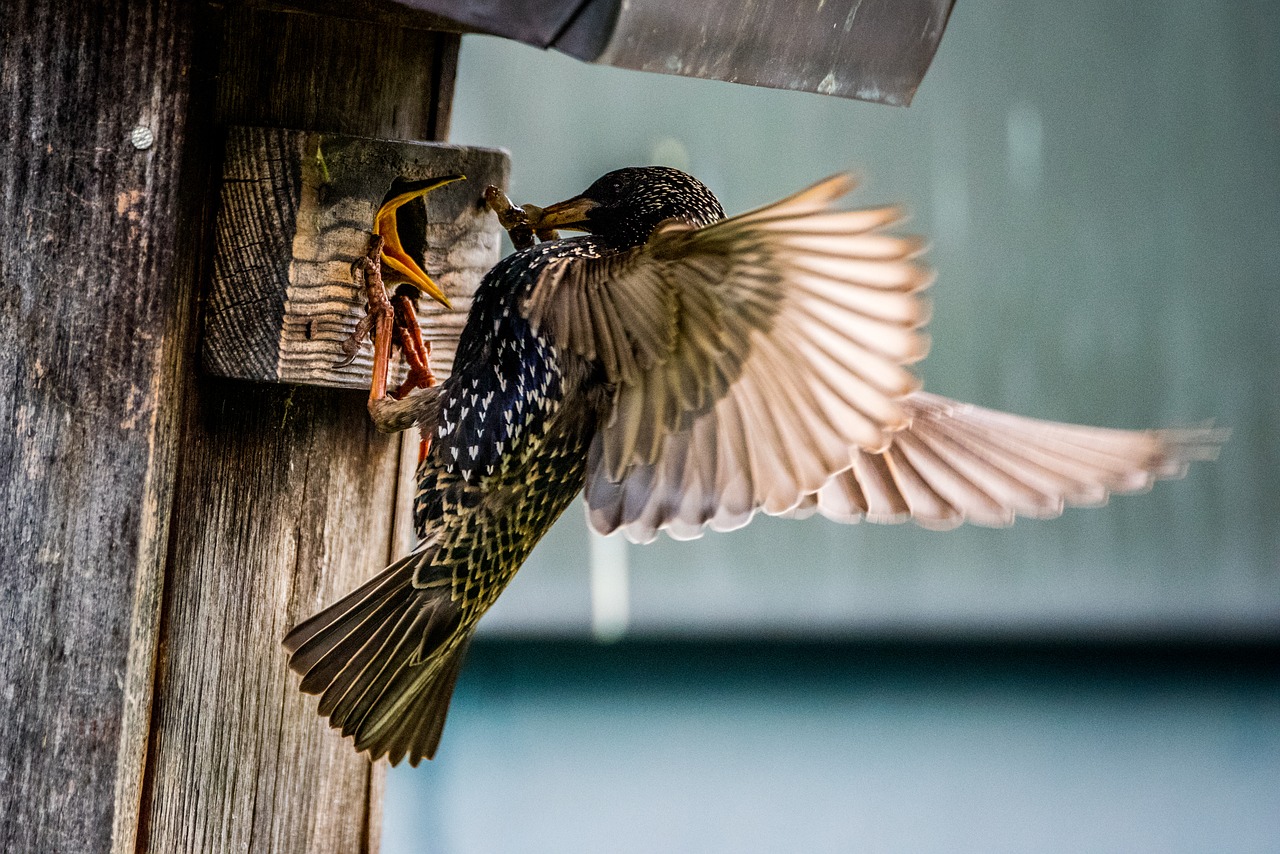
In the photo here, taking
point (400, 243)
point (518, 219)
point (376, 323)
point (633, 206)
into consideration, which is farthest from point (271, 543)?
point (633, 206)

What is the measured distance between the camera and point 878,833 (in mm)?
4629

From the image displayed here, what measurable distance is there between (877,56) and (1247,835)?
4.44m

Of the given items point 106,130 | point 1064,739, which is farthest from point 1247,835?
point 106,130

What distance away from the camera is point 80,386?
1440 millimetres

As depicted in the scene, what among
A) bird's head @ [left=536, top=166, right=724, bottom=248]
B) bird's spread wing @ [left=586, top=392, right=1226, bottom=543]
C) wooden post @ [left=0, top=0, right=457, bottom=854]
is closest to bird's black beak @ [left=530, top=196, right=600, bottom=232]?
bird's head @ [left=536, top=166, right=724, bottom=248]

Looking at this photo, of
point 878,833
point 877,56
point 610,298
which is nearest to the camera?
point 877,56

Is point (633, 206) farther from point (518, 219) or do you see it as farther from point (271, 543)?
point (271, 543)

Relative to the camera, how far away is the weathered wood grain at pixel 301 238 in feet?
5.15

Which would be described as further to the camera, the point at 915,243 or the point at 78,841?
the point at 78,841

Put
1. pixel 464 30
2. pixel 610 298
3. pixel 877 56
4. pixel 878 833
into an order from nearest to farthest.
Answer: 1. pixel 877 56
2. pixel 610 298
3. pixel 464 30
4. pixel 878 833

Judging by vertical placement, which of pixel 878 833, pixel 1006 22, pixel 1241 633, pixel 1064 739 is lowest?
pixel 878 833

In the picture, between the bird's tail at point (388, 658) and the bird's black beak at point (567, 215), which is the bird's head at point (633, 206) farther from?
the bird's tail at point (388, 658)

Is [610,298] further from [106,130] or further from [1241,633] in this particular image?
[1241,633]

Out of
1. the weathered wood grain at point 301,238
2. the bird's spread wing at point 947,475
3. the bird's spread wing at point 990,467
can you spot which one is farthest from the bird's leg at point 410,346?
the bird's spread wing at point 990,467
